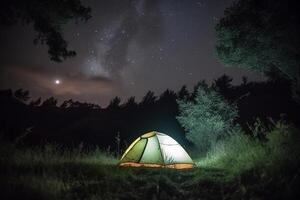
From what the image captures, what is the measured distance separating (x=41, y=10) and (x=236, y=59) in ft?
32.5

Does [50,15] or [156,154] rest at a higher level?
[50,15]

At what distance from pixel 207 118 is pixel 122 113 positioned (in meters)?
34.1

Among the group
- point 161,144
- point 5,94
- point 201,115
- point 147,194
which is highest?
point 5,94

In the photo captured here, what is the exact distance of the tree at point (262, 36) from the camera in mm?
14961

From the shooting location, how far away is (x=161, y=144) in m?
15.2

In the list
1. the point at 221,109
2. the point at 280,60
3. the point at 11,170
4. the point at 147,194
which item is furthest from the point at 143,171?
the point at 221,109

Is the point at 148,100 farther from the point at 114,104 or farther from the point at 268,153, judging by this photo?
the point at 268,153

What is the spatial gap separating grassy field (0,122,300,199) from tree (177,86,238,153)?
25.8 ft

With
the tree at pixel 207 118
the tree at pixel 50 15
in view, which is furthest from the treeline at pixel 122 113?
the tree at pixel 50 15

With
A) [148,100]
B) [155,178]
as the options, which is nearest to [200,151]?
[155,178]

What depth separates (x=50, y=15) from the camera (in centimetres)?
1455

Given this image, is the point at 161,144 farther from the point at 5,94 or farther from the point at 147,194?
the point at 5,94

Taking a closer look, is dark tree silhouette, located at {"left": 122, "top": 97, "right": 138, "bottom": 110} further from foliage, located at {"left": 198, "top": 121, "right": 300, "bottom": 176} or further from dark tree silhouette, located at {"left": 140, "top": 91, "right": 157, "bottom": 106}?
foliage, located at {"left": 198, "top": 121, "right": 300, "bottom": 176}

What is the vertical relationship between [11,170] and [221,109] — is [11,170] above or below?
below
